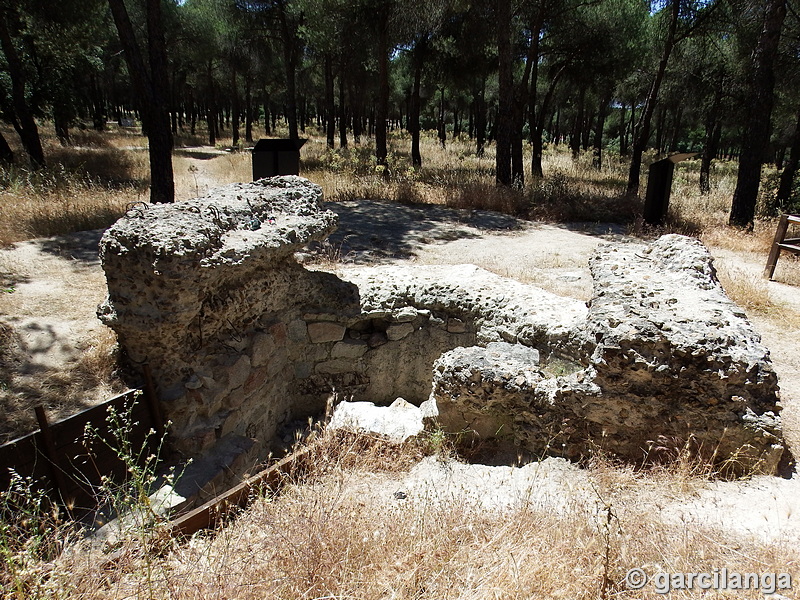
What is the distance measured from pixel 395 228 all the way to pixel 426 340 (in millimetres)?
4555

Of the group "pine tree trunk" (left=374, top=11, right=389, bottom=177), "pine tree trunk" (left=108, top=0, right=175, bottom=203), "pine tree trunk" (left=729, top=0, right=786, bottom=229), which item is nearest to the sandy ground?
"pine tree trunk" (left=108, top=0, right=175, bottom=203)

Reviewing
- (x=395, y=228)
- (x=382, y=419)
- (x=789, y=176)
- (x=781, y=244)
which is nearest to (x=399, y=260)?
(x=395, y=228)

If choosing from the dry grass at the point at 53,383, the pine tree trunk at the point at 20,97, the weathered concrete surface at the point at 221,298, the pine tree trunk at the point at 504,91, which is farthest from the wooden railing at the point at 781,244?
the pine tree trunk at the point at 20,97

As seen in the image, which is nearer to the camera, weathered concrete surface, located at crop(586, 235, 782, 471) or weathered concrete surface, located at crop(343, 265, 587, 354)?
weathered concrete surface, located at crop(586, 235, 782, 471)

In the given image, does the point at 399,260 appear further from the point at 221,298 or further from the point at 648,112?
the point at 648,112

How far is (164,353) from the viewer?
3969mm

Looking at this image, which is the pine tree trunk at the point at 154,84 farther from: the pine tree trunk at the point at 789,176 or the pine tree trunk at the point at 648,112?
the pine tree trunk at the point at 789,176

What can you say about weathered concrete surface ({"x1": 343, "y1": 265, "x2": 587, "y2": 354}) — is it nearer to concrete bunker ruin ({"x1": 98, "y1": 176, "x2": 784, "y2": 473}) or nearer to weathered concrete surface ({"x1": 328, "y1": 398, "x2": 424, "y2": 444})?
concrete bunker ruin ({"x1": 98, "y1": 176, "x2": 784, "y2": 473})

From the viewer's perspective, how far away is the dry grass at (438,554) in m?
2.11

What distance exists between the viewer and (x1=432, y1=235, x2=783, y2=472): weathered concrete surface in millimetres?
3049

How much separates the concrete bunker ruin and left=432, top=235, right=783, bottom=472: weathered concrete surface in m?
0.01

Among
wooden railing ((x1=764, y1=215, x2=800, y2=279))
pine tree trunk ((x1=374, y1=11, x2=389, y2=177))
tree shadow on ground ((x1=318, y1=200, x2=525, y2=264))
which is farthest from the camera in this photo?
pine tree trunk ((x1=374, y1=11, x2=389, y2=177))

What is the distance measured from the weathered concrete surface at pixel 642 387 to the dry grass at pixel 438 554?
42 centimetres

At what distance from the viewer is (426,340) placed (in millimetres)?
5184
